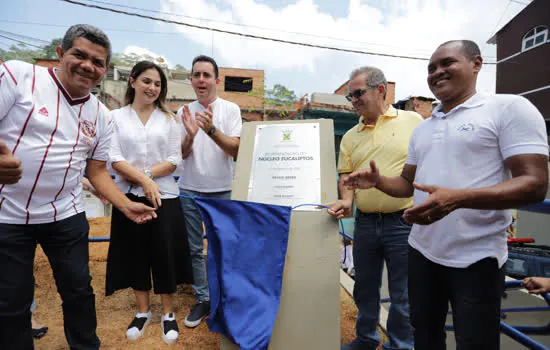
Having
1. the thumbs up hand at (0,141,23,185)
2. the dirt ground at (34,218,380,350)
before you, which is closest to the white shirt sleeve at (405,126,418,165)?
the dirt ground at (34,218,380,350)

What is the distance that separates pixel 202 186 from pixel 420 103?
1272 centimetres

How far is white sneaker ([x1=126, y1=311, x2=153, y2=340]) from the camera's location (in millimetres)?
2418

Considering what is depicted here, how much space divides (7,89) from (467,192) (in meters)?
2.22

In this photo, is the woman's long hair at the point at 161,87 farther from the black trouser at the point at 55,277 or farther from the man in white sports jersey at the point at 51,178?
the black trouser at the point at 55,277

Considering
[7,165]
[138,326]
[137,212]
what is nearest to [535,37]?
[137,212]

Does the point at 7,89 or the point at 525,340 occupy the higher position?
the point at 7,89

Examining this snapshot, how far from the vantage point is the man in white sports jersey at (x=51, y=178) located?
1.55 m

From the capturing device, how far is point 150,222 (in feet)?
8.07

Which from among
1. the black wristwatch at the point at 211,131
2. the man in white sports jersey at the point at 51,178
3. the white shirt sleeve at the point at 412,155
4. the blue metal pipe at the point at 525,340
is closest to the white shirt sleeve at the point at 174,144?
the black wristwatch at the point at 211,131

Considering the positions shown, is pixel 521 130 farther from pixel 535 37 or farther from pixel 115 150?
pixel 535 37

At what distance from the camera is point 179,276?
8.63 ft

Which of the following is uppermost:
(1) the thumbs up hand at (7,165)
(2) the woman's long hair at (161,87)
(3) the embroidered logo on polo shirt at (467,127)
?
(2) the woman's long hair at (161,87)

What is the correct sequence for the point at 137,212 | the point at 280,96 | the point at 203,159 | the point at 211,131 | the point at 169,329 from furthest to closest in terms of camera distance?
1. the point at 280,96
2. the point at 203,159
3. the point at 211,131
4. the point at 169,329
5. the point at 137,212

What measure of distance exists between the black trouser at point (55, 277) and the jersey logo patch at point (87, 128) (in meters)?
0.51
